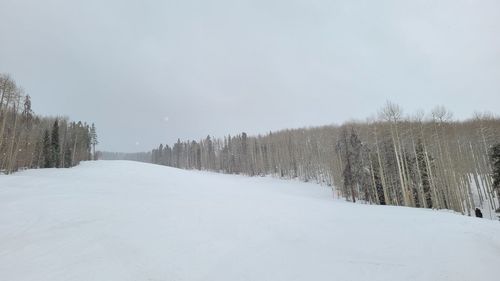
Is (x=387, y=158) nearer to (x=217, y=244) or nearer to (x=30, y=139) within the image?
(x=217, y=244)

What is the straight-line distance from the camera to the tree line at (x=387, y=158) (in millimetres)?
32562

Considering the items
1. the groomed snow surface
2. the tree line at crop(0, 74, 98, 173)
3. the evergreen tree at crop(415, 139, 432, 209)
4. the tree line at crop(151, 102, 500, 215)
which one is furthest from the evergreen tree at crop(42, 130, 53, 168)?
the evergreen tree at crop(415, 139, 432, 209)

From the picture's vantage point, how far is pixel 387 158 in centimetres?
4000

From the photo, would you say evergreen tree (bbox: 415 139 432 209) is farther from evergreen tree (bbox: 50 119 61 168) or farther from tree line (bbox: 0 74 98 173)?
evergreen tree (bbox: 50 119 61 168)

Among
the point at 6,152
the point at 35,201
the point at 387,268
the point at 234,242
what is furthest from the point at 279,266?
the point at 6,152

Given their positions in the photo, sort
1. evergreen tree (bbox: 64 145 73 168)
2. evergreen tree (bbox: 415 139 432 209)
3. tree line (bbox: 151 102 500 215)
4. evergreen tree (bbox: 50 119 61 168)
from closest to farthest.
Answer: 1. tree line (bbox: 151 102 500 215)
2. evergreen tree (bbox: 415 139 432 209)
3. evergreen tree (bbox: 50 119 61 168)
4. evergreen tree (bbox: 64 145 73 168)

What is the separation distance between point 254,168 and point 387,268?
78.0 m

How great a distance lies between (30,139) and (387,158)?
58.1m

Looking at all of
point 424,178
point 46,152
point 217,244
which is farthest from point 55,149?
point 424,178

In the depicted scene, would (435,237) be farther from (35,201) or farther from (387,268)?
(35,201)

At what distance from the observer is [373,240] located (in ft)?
38.3

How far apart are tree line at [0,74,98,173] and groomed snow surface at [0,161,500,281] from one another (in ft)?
84.6

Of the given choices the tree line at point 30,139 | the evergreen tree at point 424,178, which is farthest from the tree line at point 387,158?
the tree line at point 30,139

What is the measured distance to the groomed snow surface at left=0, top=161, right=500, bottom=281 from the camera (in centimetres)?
814
